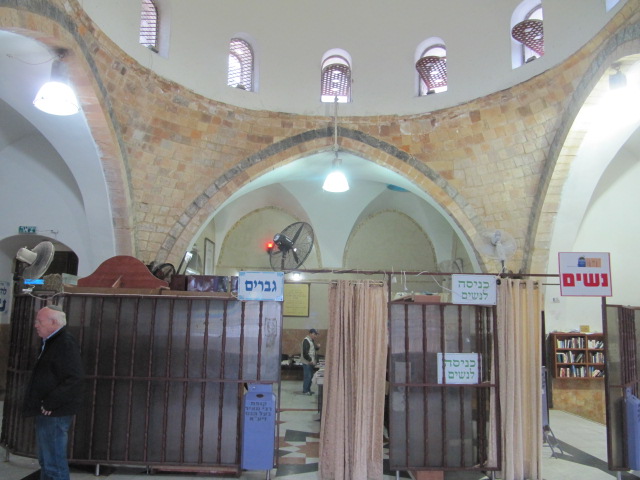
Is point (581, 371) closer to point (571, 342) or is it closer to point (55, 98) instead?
point (571, 342)

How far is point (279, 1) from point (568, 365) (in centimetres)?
852

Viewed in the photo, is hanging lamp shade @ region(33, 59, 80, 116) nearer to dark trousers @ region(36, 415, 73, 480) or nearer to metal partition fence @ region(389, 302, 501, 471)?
dark trousers @ region(36, 415, 73, 480)

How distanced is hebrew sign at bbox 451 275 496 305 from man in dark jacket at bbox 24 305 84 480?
363cm

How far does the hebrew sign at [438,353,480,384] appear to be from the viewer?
525 cm

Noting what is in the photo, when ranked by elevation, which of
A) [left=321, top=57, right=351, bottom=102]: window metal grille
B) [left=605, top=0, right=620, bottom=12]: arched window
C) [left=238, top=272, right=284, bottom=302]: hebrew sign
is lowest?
[left=238, top=272, right=284, bottom=302]: hebrew sign

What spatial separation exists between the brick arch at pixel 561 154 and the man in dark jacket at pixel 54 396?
279 inches

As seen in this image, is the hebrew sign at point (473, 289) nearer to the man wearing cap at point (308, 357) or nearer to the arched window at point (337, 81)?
the man wearing cap at point (308, 357)

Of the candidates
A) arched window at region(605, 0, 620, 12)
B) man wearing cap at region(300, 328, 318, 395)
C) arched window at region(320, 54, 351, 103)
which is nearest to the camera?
arched window at region(605, 0, 620, 12)

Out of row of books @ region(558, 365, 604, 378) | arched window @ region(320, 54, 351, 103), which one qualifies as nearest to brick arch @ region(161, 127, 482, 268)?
arched window @ region(320, 54, 351, 103)

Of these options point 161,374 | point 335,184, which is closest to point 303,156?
point 335,184

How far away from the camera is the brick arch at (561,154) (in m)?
6.74

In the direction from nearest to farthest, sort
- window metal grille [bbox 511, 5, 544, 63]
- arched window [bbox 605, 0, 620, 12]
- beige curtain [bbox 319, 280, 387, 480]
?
beige curtain [bbox 319, 280, 387, 480] → arched window [bbox 605, 0, 620, 12] → window metal grille [bbox 511, 5, 544, 63]

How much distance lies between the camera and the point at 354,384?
5.21 meters

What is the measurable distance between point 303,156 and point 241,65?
220 cm
